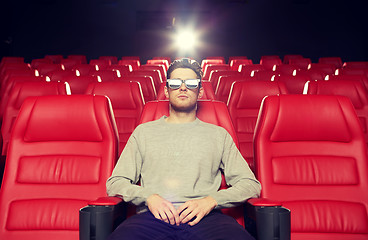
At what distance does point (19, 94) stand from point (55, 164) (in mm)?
1573

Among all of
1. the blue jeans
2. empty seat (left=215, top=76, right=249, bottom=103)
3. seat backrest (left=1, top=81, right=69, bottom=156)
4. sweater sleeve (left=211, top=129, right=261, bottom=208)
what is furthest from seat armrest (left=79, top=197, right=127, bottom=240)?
empty seat (left=215, top=76, right=249, bottom=103)

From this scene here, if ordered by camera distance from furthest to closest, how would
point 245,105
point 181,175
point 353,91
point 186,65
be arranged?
point 245,105
point 353,91
point 186,65
point 181,175

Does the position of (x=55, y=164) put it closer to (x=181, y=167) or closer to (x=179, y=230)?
(x=181, y=167)

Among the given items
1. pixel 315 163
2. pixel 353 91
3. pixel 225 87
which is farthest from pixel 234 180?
pixel 225 87

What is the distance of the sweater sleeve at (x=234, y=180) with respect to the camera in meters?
1.89

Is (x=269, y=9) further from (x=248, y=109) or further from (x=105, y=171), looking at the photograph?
(x=105, y=171)

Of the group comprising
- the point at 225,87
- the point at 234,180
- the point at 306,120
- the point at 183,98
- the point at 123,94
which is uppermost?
the point at 225,87

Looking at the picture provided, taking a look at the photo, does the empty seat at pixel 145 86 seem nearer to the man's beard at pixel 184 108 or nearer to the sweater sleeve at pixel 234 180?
the man's beard at pixel 184 108

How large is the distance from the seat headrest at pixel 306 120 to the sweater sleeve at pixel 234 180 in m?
0.28

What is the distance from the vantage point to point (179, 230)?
71.7 inches

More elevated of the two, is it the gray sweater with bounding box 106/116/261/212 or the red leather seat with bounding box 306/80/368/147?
the red leather seat with bounding box 306/80/368/147

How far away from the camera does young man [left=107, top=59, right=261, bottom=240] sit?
180 cm

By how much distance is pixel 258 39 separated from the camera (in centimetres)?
1852

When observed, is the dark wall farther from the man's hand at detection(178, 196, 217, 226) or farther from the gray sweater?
the man's hand at detection(178, 196, 217, 226)
